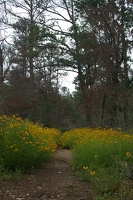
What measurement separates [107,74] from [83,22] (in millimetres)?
5308

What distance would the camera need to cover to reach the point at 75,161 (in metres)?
6.19

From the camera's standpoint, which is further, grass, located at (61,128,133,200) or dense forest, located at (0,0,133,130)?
dense forest, located at (0,0,133,130)

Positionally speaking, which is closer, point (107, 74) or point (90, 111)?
point (107, 74)

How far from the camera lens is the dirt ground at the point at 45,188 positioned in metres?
3.85

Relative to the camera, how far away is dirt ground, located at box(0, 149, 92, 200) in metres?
3.85

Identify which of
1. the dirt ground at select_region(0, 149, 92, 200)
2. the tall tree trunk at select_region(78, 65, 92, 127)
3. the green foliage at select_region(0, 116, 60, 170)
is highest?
the tall tree trunk at select_region(78, 65, 92, 127)

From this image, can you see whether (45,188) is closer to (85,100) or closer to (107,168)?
(107,168)

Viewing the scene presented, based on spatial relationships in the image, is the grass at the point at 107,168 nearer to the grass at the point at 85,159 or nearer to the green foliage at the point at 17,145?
the grass at the point at 85,159

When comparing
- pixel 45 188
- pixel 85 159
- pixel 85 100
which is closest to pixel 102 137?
pixel 85 159

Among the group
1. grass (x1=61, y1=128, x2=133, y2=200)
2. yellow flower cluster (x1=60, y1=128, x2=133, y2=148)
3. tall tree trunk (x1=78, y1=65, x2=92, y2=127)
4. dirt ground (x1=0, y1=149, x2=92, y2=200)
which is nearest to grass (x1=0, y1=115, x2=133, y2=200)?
grass (x1=61, y1=128, x2=133, y2=200)

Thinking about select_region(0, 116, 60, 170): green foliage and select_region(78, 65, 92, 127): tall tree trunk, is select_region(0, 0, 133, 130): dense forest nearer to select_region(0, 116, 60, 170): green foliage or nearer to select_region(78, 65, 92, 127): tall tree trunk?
select_region(78, 65, 92, 127): tall tree trunk

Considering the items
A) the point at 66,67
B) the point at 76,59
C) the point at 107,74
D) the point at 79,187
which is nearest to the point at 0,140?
the point at 79,187

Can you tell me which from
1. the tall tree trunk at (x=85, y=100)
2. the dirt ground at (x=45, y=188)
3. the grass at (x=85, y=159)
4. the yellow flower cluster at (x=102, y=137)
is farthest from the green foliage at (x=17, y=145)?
the tall tree trunk at (x=85, y=100)

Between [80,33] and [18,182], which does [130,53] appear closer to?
[80,33]
